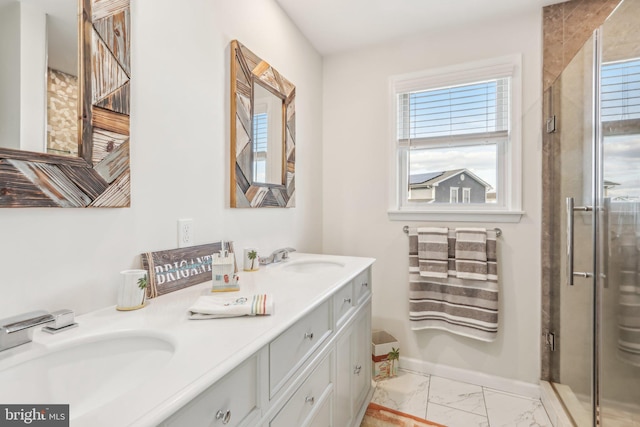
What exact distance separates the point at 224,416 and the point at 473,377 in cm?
204

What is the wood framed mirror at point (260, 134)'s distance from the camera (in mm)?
1553

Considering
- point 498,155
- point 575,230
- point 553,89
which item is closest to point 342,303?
point 575,230

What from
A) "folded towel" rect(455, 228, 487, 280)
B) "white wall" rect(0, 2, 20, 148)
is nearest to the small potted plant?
"folded towel" rect(455, 228, 487, 280)

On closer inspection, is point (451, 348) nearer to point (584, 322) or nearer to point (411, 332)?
point (411, 332)

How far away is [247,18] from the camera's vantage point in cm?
168

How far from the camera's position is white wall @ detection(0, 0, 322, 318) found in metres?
0.83

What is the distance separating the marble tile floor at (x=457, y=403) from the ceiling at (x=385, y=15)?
8.13 feet

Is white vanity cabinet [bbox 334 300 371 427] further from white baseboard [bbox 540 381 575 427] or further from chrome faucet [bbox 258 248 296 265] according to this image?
white baseboard [bbox 540 381 575 427]

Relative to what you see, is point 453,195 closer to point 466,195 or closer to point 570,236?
point 466,195

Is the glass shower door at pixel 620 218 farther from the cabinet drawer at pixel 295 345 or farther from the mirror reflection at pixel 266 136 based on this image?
the mirror reflection at pixel 266 136

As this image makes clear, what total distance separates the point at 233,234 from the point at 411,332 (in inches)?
61.1

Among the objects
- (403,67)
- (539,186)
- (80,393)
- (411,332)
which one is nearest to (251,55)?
(403,67)

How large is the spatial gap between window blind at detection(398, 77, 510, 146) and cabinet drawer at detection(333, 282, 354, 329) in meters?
1.35

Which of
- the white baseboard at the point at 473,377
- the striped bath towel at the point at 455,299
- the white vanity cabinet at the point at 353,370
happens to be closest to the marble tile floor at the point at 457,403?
the white baseboard at the point at 473,377
